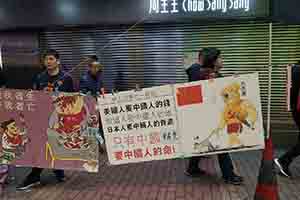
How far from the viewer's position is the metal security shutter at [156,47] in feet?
23.9

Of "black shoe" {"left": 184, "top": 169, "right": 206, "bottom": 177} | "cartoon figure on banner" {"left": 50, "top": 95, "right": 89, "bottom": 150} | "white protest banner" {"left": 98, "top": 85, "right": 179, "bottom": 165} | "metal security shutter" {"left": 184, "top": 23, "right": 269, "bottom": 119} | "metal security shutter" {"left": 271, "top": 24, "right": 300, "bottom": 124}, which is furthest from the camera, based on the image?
"metal security shutter" {"left": 184, "top": 23, "right": 269, "bottom": 119}

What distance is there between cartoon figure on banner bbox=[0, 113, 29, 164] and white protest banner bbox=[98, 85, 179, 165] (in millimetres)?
1092

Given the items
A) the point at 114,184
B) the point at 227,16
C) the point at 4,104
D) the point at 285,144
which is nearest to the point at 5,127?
the point at 4,104

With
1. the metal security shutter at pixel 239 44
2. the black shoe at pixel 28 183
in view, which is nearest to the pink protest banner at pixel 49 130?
the black shoe at pixel 28 183

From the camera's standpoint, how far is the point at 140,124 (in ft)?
15.0

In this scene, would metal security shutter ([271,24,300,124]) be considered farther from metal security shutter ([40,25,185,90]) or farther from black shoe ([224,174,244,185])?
black shoe ([224,174,244,185])

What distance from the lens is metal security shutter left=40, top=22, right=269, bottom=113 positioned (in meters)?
7.30

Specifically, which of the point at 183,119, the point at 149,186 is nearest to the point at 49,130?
the point at 149,186

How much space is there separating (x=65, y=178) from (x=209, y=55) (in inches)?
106

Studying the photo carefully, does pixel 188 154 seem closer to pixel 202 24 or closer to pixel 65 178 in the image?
pixel 65 178

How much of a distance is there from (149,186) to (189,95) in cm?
144

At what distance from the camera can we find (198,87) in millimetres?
4539

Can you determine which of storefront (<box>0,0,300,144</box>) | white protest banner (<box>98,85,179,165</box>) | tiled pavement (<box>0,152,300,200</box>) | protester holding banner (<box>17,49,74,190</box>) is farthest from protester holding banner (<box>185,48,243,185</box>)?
storefront (<box>0,0,300,144</box>)

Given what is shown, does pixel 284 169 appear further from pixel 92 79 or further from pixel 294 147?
pixel 92 79
